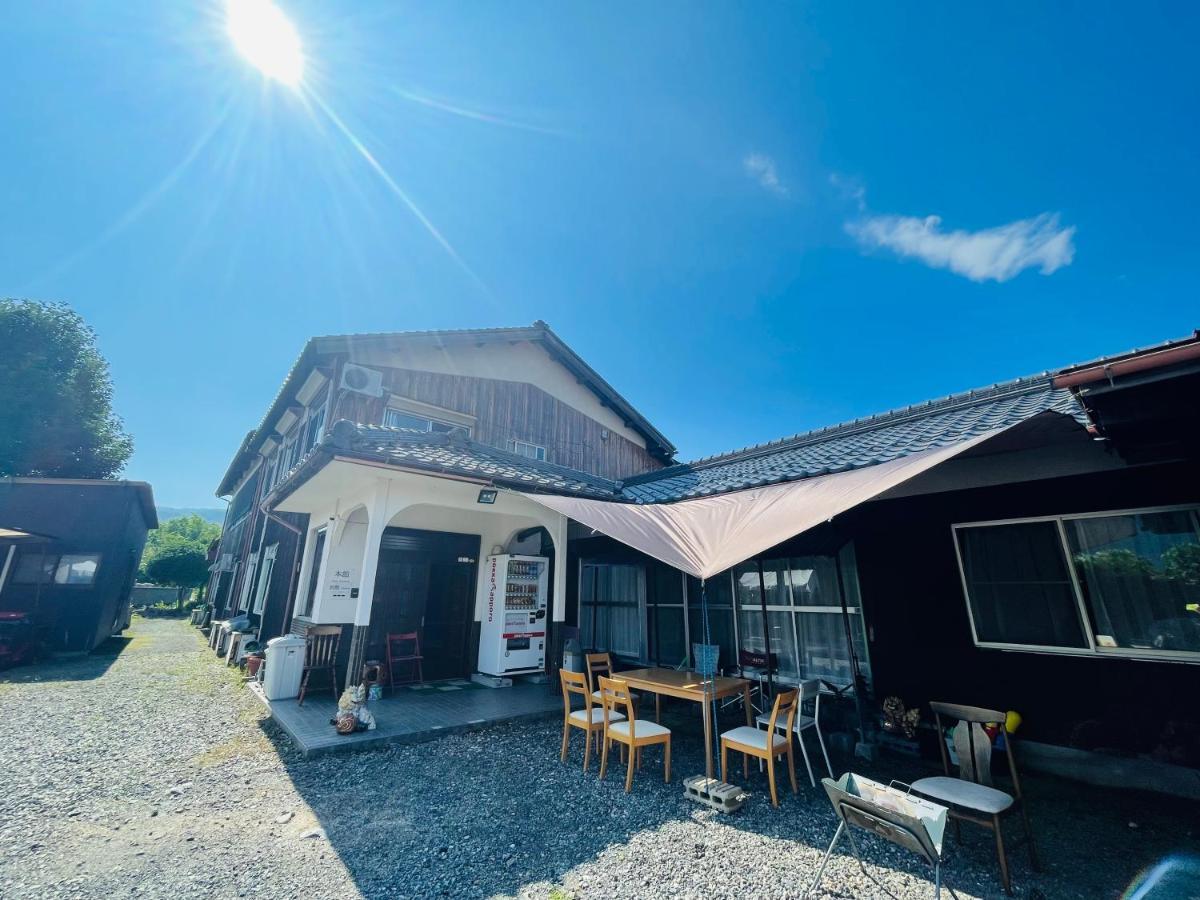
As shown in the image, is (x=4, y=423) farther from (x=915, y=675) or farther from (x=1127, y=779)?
(x=1127, y=779)

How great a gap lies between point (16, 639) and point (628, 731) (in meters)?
12.7

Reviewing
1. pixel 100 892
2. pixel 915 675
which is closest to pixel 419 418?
pixel 100 892

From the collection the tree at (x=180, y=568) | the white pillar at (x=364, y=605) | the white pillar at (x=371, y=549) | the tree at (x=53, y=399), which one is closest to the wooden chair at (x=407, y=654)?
the white pillar at (x=364, y=605)

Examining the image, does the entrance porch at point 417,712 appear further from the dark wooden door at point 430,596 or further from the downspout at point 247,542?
the downspout at point 247,542

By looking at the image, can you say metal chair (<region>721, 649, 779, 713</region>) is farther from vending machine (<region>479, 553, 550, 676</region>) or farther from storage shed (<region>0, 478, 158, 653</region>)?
storage shed (<region>0, 478, 158, 653</region>)

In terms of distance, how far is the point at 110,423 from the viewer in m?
20.3

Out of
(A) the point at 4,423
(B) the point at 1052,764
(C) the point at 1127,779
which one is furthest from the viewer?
(A) the point at 4,423

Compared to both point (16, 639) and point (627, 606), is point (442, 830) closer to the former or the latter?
point (627, 606)

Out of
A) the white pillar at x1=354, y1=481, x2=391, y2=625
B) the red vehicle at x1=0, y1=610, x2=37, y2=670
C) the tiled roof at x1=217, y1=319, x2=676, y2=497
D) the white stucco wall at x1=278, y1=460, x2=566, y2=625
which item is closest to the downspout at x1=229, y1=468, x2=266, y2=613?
the tiled roof at x1=217, y1=319, x2=676, y2=497

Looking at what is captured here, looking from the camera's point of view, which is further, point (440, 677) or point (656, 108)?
point (440, 677)

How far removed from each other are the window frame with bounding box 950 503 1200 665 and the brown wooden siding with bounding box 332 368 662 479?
24.2 ft

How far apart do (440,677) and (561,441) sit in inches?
202

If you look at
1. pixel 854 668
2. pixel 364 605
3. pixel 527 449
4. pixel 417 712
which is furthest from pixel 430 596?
pixel 854 668

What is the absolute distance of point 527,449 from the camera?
9.80 meters
